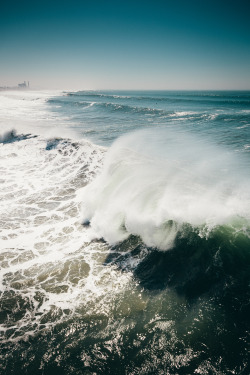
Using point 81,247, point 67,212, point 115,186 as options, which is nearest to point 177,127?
point 115,186

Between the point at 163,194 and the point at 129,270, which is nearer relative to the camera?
the point at 129,270

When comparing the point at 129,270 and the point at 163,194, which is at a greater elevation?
the point at 163,194

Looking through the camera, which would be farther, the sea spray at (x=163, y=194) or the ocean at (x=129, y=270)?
the sea spray at (x=163, y=194)

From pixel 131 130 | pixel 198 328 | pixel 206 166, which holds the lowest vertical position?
pixel 198 328

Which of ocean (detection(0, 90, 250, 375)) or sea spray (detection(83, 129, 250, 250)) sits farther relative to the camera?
sea spray (detection(83, 129, 250, 250))

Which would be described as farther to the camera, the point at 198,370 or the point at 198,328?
the point at 198,328

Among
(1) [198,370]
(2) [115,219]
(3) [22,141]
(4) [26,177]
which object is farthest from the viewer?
(3) [22,141]

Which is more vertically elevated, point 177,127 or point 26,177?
point 177,127

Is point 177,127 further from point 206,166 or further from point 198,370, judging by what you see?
point 198,370
